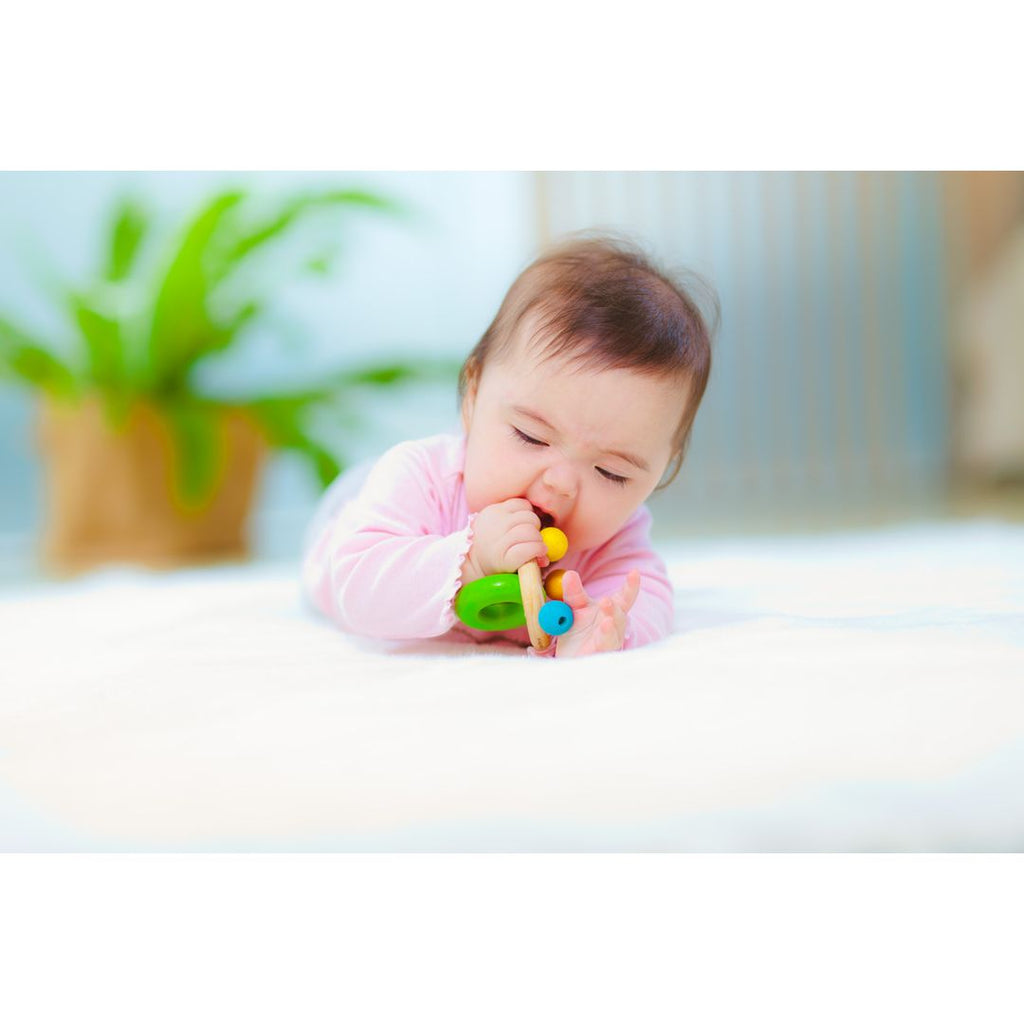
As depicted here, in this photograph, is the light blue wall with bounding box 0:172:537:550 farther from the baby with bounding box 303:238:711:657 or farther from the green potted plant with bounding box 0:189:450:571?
the baby with bounding box 303:238:711:657

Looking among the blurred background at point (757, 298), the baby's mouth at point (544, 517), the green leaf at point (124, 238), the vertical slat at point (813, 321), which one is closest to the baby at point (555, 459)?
the baby's mouth at point (544, 517)

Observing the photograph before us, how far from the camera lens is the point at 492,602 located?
2.57ft

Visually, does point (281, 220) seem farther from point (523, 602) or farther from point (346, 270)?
point (523, 602)

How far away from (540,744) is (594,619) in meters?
0.24

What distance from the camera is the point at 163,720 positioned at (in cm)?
66

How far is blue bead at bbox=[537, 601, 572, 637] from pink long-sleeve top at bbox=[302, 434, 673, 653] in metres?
0.05

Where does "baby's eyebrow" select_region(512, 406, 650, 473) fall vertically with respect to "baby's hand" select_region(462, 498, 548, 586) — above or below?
above

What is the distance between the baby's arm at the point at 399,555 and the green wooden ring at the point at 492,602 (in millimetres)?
15

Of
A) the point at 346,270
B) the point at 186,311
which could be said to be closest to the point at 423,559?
the point at 186,311

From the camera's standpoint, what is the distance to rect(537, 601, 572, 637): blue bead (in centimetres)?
77

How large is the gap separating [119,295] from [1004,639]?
211 centimetres

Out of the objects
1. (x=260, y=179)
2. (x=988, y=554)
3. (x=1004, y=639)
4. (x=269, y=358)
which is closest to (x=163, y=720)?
(x=1004, y=639)

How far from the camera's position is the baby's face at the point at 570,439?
2.67ft

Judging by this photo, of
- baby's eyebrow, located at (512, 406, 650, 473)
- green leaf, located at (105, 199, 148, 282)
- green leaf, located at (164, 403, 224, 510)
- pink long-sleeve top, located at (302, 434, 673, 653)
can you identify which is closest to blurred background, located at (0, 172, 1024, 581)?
green leaf, located at (105, 199, 148, 282)
